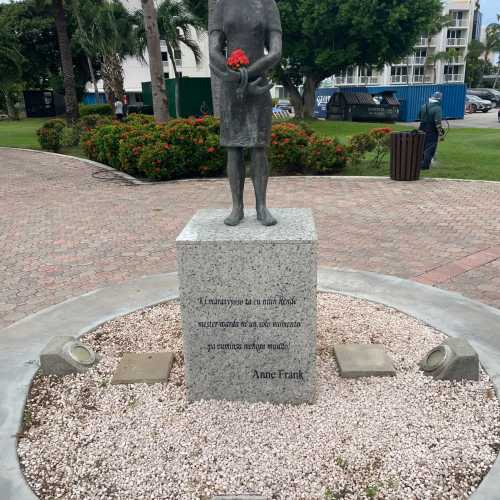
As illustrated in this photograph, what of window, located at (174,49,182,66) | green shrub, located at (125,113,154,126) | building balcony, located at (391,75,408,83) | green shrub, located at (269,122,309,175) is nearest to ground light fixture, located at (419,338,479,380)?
green shrub, located at (269,122,309,175)

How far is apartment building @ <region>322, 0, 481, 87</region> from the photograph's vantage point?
223 feet

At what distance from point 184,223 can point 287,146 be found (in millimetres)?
4819

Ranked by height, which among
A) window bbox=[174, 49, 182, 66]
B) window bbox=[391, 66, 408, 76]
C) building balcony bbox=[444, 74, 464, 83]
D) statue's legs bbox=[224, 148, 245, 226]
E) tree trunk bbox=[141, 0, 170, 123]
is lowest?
statue's legs bbox=[224, 148, 245, 226]

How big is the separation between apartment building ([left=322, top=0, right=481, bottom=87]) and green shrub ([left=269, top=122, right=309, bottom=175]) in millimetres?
58647

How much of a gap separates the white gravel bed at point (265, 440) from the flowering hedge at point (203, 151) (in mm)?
8667

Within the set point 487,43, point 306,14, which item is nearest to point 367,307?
point 306,14

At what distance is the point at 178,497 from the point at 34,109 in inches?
1814

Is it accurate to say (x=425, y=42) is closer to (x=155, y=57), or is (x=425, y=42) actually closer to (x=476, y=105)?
(x=476, y=105)

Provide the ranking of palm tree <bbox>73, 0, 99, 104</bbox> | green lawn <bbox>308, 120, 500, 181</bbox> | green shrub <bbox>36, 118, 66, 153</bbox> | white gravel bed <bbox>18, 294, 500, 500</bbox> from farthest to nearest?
1. palm tree <bbox>73, 0, 99, 104</bbox>
2. green shrub <bbox>36, 118, 66, 153</bbox>
3. green lawn <bbox>308, 120, 500, 181</bbox>
4. white gravel bed <bbox>18, 294, 500, 500</bbox>

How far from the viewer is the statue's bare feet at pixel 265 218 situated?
11.9 feet

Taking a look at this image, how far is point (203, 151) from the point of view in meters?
12.2

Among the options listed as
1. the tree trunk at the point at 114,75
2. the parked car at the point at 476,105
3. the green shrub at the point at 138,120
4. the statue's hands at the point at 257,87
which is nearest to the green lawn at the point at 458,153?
the green shrub at the point at 138,120

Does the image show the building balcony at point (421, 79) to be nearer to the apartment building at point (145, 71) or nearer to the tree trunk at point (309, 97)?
the apartment building at point (145, 71)

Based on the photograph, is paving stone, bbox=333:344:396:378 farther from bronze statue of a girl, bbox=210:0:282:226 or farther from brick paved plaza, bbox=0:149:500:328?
brick paved plaza, bbox=0:149:500:328
